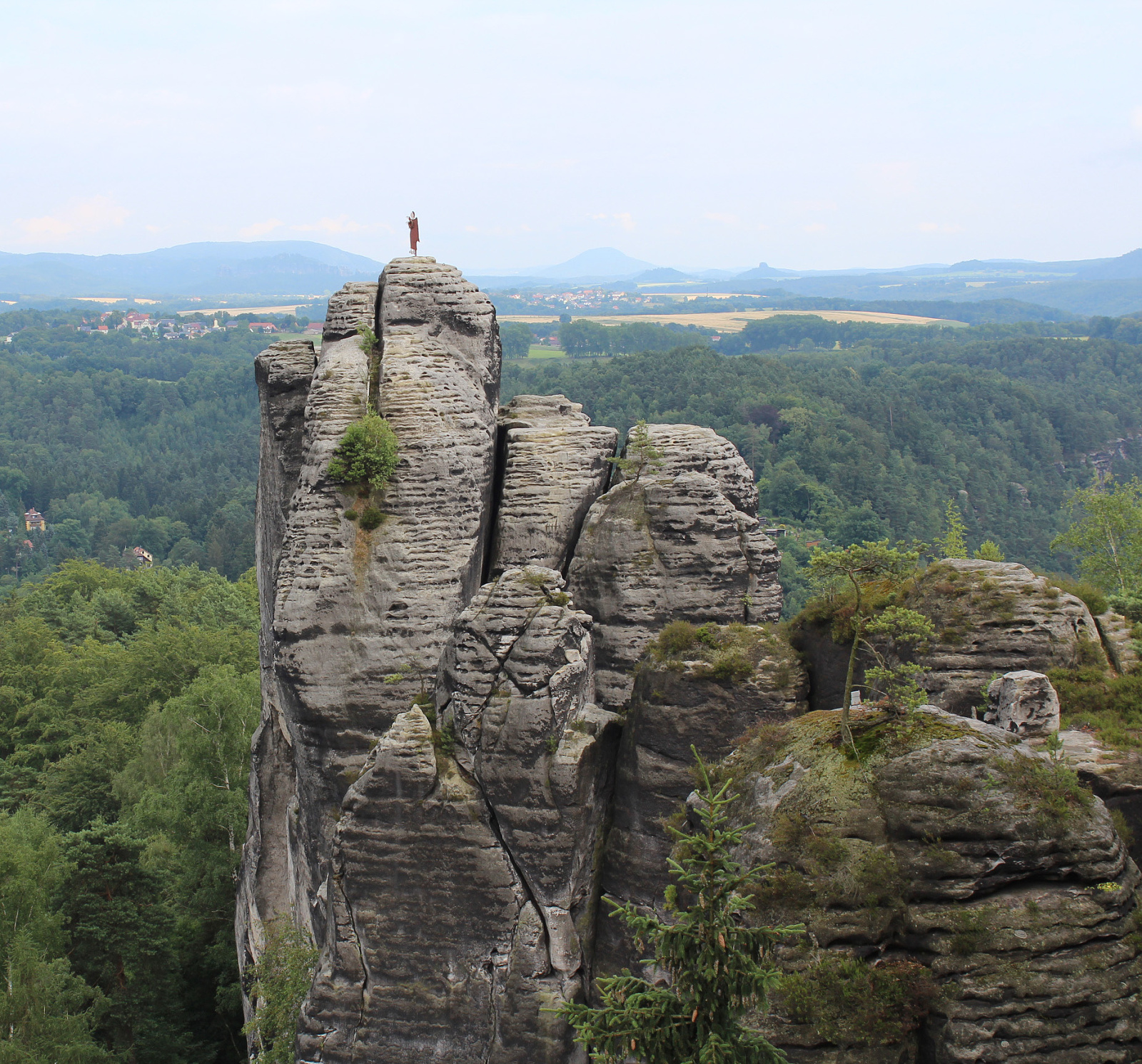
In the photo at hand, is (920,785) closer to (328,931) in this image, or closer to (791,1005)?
(791,1005)

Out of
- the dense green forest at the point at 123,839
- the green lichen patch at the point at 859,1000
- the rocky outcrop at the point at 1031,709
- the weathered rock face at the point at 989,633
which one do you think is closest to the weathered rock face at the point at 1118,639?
the weathered rock face at the point at 989,633

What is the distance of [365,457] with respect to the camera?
22.1 meters

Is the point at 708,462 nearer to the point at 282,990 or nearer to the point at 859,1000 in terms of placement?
the point at 859,1000

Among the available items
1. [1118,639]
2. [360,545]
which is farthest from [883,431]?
[360,545]

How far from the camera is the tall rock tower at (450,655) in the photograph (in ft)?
60.8

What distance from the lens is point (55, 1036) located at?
2588 cm

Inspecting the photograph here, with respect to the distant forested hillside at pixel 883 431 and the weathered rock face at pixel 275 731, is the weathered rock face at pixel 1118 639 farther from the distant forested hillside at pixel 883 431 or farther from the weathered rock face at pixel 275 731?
the distant forested hillside at pixel 883 431

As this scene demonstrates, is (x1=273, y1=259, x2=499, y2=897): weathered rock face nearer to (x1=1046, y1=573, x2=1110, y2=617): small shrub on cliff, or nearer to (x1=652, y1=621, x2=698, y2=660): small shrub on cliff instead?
(x1=652, y1=621, x2=698, y2=660): small shrub on cliff

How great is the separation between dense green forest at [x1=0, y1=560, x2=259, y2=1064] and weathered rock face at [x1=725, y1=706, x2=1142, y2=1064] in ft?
72.8

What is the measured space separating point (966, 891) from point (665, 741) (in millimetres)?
7718

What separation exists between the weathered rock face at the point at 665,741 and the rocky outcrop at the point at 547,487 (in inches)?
194

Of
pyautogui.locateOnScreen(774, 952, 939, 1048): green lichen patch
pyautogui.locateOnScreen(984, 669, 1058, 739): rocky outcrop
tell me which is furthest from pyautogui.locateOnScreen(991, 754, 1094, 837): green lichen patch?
pyautogui.locateOnScreen(984, 669, 1058, 739): rocky outcrop

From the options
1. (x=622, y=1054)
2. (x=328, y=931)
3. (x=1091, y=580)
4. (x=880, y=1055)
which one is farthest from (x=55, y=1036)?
(x=1091, y=580)

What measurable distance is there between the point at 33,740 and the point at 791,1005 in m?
53.9
